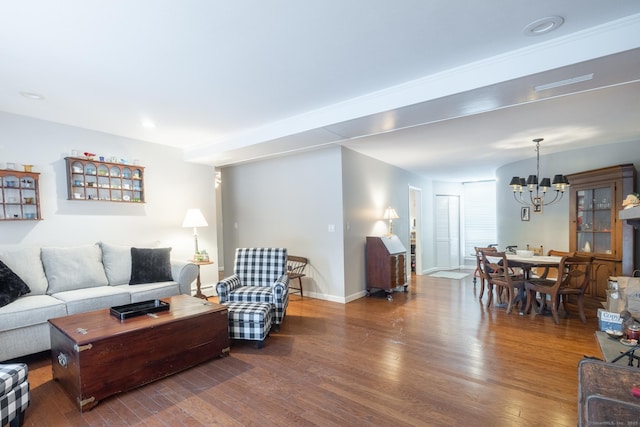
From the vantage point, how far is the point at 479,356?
2842 mm

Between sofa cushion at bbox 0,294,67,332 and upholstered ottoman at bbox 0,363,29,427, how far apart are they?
3.01ft

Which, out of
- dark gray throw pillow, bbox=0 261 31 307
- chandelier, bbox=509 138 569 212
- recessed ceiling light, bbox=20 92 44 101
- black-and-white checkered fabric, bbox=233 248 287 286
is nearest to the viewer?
dark gray throw pillow, bbox=0 261 31 307

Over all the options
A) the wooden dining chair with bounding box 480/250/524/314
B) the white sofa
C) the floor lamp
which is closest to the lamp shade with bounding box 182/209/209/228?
the floor lamp

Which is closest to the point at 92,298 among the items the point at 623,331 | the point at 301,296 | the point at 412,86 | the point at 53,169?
the point at 53,169

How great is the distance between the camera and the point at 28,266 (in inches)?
125

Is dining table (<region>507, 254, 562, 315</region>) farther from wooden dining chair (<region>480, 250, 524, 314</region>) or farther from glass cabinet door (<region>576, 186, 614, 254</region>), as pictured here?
glass cabinet door (<region>576, 186, 614, 254</region>)

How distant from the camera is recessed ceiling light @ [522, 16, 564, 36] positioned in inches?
71.9

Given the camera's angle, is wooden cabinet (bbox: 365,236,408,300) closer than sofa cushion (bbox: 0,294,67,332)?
No

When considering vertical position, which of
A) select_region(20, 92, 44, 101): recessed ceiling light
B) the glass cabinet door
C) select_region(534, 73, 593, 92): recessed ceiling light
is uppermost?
select_region(20, 92, 44, 101): recessed ceiling light

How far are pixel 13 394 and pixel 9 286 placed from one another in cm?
151

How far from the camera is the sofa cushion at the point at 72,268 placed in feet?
10.9

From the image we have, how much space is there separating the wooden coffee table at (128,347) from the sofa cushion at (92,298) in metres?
0.55

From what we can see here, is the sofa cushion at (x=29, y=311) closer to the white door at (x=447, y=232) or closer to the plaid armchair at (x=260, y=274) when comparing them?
the plaid armchair at (x=260, y=274)

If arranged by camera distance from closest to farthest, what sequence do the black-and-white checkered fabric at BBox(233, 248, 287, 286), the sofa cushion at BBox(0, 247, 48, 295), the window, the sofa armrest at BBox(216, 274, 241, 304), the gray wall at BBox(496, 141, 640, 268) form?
the sofa cushion at BBox(0, 247, 48, 295), the sofa armrest at BBox(216, 274, 241, 304), the black-and-white checkered fabric at BBox(233, 248, 287, 286), the gray wall at BBox(496, 141, 640, 268), the window
